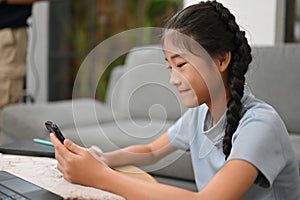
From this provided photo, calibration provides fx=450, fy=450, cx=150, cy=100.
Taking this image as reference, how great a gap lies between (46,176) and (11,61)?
165 cm

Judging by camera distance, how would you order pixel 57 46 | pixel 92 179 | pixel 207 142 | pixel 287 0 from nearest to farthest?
1. pixel 92 179
2. pixel 207 142
3. pixel 287 0
4. pixel 57 46

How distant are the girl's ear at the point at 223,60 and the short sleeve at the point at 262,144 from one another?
111 millimetres

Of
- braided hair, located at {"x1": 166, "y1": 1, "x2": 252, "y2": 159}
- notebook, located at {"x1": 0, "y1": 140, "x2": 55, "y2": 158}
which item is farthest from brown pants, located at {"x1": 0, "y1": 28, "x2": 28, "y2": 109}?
braided hair, located at {"x1": 166, "y1": 1, "x2": 252, "y2": 159}

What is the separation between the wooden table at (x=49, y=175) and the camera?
2.40ft

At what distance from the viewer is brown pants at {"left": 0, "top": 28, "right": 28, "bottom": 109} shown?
2.30 m

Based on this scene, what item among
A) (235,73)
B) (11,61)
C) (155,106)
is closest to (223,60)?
(235,73)

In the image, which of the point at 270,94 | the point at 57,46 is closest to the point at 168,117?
the point at 270,94

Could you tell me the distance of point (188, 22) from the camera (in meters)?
0.94

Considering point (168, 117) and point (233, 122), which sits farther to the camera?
point (168, 117)

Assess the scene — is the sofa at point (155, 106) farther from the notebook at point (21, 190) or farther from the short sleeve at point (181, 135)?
the notebook at point (21, 190)

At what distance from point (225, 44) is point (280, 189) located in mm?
338

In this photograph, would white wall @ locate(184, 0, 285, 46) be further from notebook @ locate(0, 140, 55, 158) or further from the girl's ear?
notebook @ locate(0, 140, 55, 158)

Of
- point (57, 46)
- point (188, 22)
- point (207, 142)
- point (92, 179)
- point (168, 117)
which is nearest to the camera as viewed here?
point (92, 179)

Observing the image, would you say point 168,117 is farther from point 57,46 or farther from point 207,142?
point 57,46
